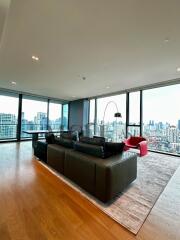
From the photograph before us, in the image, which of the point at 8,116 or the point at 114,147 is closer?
the point at 114,147

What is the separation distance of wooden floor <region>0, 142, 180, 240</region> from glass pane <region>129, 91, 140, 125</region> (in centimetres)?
354

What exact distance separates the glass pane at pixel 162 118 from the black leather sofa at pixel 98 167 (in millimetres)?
3161

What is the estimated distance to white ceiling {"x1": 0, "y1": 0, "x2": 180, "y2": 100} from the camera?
180 centimetres

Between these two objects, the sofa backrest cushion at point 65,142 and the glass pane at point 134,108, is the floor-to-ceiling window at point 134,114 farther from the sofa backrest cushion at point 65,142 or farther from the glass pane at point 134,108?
the sofa backrest cushion at point 65,142

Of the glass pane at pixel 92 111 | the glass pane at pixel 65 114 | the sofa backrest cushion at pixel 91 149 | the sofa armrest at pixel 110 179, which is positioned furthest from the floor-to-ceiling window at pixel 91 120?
the sofa armrest at pixel 110 179

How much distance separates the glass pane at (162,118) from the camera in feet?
15.5

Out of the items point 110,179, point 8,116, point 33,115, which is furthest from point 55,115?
point 110,179

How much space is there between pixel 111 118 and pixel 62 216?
5.69m

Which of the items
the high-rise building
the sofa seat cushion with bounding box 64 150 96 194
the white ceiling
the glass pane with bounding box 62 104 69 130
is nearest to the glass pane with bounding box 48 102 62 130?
the glass pane with bounding box 62 104 69 130

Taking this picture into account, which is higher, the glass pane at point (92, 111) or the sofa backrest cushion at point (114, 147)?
the glass pane at point (92, 111)

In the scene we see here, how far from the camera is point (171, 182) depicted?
2674 millimetres

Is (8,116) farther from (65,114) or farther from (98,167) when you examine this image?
(98,167)

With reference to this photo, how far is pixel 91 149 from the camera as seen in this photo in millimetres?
2381

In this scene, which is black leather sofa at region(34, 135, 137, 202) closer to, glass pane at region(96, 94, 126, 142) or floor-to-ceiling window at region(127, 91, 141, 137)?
floor-to-ceiling window at region(127, 91, 141, 137)
